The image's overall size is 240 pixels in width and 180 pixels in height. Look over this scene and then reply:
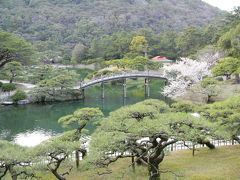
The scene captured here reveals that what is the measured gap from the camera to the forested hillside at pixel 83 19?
73.6 metres

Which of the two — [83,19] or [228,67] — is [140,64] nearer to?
[228,67]

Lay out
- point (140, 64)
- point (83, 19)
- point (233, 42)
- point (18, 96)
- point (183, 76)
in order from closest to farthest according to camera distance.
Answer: point (18, 96), point (183, 76), point (233, 42), point (140, 64), point (83, 19)

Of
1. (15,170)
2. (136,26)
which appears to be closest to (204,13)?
(136,26)

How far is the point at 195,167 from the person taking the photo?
8.69 m

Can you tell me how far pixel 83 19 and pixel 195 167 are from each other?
89.4m

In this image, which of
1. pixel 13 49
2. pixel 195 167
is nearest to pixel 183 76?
pixel 195 167

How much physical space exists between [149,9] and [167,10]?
26.2 ft

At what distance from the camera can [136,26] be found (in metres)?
91.9

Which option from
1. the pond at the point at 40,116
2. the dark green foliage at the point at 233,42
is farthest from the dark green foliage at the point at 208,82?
the dark green foliage at the point at 233,42

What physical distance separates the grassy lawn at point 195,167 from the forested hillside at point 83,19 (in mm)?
53893

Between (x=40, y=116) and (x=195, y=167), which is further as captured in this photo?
(x=40, y=116)

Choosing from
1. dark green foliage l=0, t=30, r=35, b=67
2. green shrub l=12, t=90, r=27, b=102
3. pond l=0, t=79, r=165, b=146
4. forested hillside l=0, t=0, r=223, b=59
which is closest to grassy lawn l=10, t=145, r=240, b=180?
pond l=0, t=79, r=165, b=146

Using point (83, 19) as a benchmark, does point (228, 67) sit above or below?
below

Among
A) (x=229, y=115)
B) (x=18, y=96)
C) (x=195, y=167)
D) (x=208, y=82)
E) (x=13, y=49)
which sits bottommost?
(x=18, y=96)
